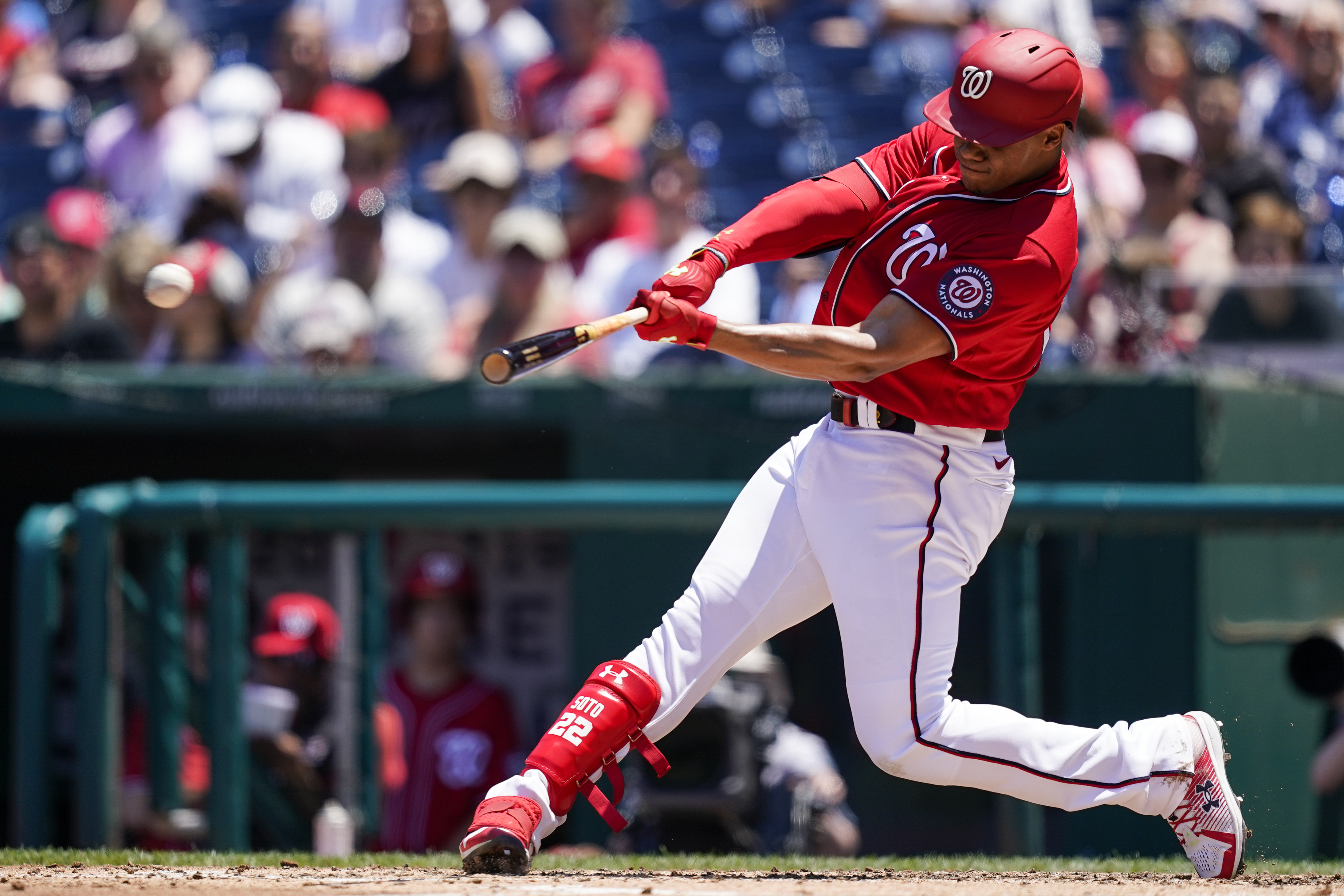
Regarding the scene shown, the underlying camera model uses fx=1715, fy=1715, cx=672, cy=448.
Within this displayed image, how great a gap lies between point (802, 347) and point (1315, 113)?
15.5ft

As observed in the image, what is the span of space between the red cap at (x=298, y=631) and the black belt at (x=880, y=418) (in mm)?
2287

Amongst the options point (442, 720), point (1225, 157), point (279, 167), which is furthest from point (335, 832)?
point (1225, 157)

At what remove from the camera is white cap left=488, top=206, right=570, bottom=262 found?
5.89 meters

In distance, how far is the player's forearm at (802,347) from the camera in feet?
9.63

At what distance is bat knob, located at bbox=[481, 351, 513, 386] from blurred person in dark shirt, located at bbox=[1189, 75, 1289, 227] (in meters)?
4.15

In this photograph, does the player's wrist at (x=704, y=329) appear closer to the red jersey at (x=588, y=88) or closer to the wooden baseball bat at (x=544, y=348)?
the wooden baseball bat at (x=544, y=348)

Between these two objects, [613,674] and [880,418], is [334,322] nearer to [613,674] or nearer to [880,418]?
[613,674]

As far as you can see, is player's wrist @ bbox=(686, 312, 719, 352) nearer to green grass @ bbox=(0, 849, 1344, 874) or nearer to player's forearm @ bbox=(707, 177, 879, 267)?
player's forearm @ bbox=(707, 177, 879, 267)

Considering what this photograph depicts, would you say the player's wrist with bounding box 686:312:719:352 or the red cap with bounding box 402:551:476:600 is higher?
the player's wrist with bounding box 686:312:719:352

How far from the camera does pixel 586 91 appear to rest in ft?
23.7

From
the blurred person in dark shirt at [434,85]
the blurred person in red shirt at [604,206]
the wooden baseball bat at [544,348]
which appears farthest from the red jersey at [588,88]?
the wooden baseball bat at [544,348]

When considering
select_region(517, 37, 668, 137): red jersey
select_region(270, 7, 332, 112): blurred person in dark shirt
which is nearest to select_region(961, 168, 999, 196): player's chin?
select_region(517, 37, 668, 137): red jersey

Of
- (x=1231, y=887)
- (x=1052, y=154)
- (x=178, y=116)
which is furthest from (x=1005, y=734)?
(x=178, y=116)

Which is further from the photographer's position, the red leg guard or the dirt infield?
the red leg guard
